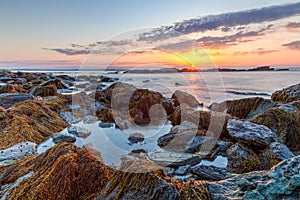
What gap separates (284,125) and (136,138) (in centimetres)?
480

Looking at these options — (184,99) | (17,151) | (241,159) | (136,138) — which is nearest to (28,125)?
(17,151)

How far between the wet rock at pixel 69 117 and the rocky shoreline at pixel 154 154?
46 mm

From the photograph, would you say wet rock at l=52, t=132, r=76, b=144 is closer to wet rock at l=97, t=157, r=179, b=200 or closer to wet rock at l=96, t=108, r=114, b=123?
wet rock at l=96, t=108, r=114, b=123

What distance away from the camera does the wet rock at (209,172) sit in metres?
4.96

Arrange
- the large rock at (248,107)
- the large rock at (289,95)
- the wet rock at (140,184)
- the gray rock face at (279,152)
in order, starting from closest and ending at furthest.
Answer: the wet rock at (140,184) → the gray rock face at (279,152) → the large rock at (248,107) → the large rock at (289,95)

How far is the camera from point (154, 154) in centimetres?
629

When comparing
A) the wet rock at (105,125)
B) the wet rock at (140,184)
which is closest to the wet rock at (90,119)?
the wet rock at (105,125)

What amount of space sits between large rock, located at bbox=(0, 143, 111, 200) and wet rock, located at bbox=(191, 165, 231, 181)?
88.8 inches

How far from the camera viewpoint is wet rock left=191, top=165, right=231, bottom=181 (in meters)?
4.96

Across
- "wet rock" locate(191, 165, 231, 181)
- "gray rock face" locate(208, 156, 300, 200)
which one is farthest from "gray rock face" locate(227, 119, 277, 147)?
"gray rock face" locate(208, 156, 300, 200)

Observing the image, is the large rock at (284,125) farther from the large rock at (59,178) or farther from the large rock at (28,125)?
the large rock at (28,125)

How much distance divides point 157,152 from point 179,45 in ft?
10.2

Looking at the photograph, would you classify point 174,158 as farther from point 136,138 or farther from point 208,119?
point 208,119

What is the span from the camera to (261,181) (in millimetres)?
2439
